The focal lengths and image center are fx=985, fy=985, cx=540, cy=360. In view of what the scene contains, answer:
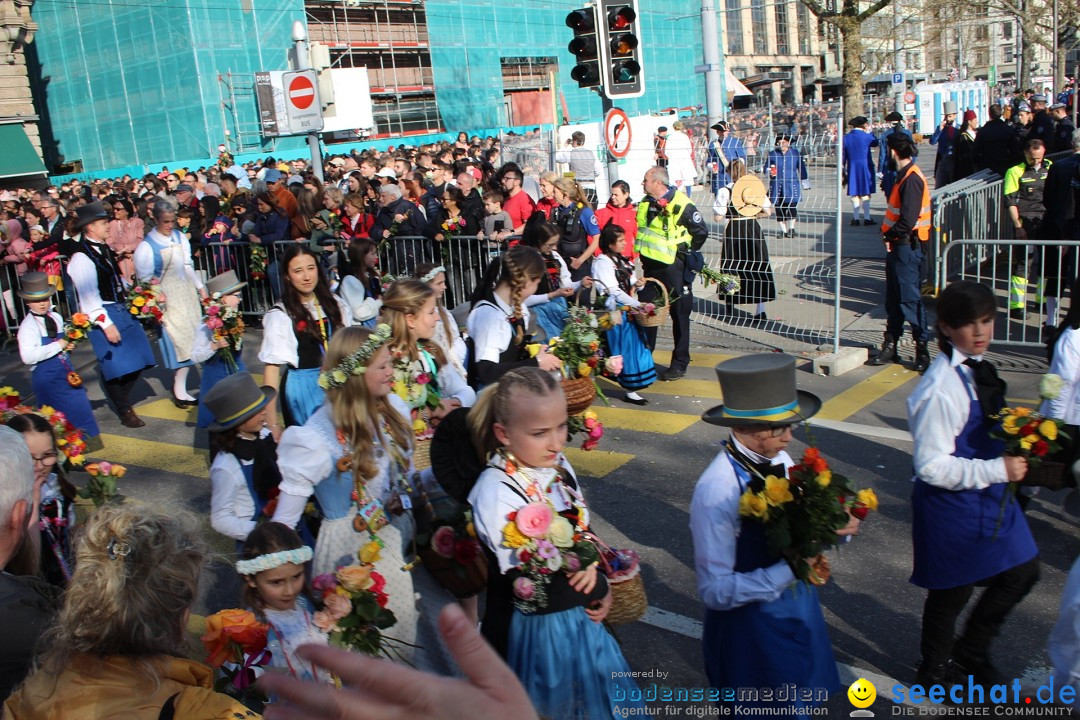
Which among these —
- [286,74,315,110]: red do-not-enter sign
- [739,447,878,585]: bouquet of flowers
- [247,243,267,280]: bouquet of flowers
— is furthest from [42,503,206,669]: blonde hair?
[286,74,315,110]: red do-not-enter sign

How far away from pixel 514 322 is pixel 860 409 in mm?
3734

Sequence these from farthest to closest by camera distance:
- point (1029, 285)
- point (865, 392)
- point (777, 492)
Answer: point (1029, 285) < point (865, 392) < point (777, 492)

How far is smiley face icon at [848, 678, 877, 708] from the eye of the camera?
438 centimetres

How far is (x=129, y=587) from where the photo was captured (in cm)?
238

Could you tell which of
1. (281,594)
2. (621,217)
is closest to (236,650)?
(281,594)

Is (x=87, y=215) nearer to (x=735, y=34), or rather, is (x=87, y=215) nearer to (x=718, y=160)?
(x=718, y=160)

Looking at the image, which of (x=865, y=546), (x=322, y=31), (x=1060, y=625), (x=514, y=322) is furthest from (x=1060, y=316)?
(x=322, y=31)

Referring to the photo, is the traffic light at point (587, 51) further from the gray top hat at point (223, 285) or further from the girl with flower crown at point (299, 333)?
the girl with flower crown at point (299, 333)

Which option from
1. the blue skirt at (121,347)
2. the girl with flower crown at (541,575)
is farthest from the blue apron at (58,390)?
the girl with flower crown at (541,575)

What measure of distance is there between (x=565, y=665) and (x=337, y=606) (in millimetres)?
861

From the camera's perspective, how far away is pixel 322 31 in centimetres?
4672

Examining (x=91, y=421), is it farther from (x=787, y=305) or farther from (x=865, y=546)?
(x=787, y=305)

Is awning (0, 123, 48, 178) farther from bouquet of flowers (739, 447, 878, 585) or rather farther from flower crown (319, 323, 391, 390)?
bouquet of flowers (739, 447, 878, 585)

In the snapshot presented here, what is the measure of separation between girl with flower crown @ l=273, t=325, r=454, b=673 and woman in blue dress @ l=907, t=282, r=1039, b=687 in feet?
7.03
